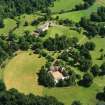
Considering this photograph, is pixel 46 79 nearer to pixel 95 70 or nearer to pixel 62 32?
pixel 95 70

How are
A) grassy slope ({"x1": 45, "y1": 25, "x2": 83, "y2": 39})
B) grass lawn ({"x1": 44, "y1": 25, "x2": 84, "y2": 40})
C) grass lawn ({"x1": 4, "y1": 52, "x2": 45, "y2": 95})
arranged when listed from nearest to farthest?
grass lawn ({"x1": 4, "y1": 52, "x2": 45, "y2": 95}) < grass lawn ({"x1": 44, "y1": 25, "x2": 84, "y2": 40}) < grassy slope ({"x1": 45, "y1": 25, "x2": 83, "y2": 39})

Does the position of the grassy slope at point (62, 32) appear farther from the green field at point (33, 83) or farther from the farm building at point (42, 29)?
the green field at point (33, 83)

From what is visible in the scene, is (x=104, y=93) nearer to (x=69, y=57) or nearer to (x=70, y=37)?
(x=69, y=57)

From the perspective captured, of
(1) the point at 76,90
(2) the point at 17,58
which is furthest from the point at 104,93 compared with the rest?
(2) the point at 17,58

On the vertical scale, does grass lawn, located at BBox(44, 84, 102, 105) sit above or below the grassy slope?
below

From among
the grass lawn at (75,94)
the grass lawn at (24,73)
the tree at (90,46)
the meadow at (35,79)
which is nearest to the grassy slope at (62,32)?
the meadow at (35,79)

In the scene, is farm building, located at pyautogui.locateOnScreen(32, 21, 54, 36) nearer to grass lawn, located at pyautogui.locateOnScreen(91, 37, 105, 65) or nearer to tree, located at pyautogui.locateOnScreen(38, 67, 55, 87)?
grass lawn, located at pyautogui.locateOnScreen(91, 37, 105, 65)

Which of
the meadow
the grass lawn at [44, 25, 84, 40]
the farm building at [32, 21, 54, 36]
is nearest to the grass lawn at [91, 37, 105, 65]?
the meadow

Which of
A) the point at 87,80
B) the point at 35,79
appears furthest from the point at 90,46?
the point at 35,79
